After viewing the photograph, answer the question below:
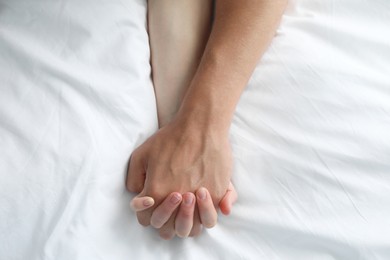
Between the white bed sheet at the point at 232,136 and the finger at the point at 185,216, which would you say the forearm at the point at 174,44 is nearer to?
the white bed sheet at the point at 232,136

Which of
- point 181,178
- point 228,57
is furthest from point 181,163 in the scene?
point 228,57

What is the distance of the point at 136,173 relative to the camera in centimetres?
64

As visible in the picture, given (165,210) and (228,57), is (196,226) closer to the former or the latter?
(165,210)

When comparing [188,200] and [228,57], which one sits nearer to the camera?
[188,200]

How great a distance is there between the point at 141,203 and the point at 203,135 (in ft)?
0.43

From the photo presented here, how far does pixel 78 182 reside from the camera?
0.58m

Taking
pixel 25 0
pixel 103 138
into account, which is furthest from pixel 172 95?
pixel 25 0

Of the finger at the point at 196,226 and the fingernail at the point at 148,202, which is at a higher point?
the fingernail at the point at 148,202

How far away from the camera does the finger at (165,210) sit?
60 cm

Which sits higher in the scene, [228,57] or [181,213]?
[228,57]

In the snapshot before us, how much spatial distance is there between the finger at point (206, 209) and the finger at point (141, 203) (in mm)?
60

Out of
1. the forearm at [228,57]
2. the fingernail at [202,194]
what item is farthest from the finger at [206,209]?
the forearm at [228,57]

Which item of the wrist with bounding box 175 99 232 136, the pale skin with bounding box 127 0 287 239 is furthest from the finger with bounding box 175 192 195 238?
the wrist with bounding box 175 99 232 136

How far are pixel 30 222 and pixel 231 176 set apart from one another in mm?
258
